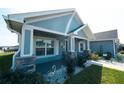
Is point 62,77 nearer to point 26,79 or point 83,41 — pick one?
point 26,79

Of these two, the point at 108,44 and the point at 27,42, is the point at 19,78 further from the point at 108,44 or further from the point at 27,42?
the point at 108,44

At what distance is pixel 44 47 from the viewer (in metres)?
11.4

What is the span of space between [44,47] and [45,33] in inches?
63.4

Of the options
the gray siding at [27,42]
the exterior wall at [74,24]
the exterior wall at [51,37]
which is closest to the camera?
the gray siding at [27,42]

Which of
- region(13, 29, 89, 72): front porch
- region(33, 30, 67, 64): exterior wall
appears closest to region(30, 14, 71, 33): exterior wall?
region(13, 29, 89, 72): front porch

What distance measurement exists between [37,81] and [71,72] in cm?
382

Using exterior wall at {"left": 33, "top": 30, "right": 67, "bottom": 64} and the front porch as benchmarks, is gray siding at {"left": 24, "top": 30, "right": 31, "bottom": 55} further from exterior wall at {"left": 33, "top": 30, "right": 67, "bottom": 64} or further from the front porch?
exterior wall at {"left": 33, "top": 30, "right": 67, "bottom": 64}

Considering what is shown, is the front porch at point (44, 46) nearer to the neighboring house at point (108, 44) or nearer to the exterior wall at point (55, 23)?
the exterior wall at point (55, 23)

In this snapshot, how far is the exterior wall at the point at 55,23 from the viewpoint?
8.31 meters

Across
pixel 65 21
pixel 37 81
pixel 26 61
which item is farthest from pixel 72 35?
pixel 37 81

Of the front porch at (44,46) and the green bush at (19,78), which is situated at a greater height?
the front porch at (44,46)

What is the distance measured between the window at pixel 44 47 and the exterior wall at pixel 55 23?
7.13ft

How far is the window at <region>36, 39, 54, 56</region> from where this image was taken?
10938 millimetres

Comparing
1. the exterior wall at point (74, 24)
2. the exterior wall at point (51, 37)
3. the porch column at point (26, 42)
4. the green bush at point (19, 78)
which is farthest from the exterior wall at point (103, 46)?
the green bush at point (19, 78)
